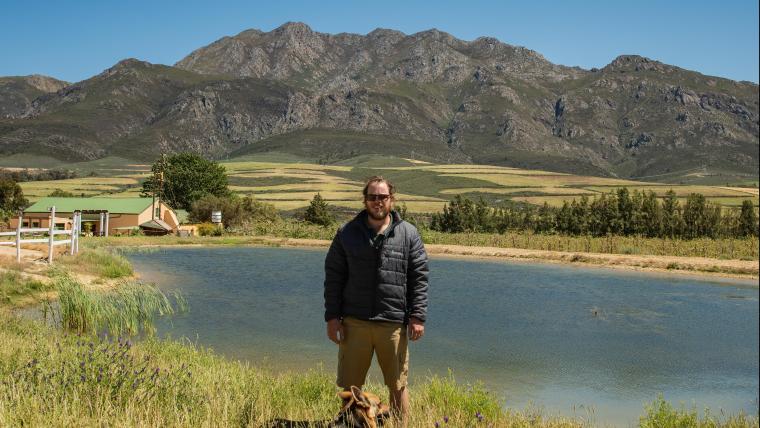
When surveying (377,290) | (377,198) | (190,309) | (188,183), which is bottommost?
(190,309)

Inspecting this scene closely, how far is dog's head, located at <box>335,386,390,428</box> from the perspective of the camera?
535 cm

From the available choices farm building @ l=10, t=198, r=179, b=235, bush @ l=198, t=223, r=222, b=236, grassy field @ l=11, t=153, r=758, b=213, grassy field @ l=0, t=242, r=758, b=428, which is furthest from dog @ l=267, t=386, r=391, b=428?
grassy field @ l=11, t=153, r=758, b=213

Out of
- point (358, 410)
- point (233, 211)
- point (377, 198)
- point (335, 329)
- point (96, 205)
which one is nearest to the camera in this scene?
point (358, 410)

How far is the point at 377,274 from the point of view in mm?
5953

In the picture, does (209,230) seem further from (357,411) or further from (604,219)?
(357,411)

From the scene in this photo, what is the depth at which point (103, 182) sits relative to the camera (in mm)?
127750

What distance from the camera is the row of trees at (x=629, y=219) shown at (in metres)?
47.4

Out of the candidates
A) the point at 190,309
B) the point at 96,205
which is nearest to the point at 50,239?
the point at 190,309

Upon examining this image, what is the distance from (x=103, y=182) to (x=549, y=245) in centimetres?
10518

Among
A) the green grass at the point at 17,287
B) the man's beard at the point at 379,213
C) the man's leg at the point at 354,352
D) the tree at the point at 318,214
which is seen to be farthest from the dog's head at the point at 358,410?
the tree at the point at 318,214

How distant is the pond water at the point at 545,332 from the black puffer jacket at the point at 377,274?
4.24 meters

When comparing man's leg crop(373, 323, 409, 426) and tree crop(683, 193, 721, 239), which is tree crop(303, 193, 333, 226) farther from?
man's leg crop(373, 323, 409, 426)

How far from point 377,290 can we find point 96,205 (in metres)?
59.1

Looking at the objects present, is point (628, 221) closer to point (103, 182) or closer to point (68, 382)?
point (68, 382)
